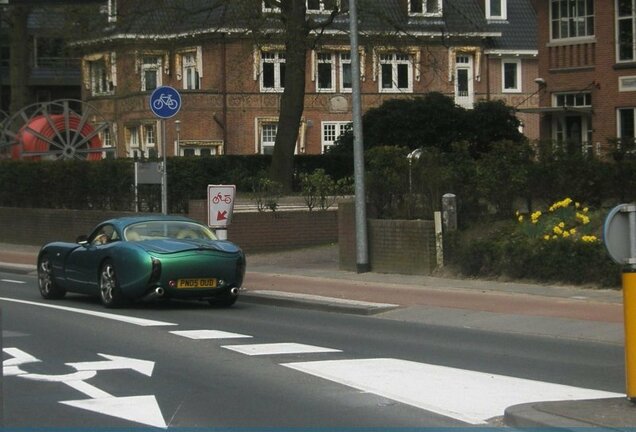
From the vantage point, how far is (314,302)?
57.6ft

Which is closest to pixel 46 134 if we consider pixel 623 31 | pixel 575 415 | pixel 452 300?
pixel 623 31

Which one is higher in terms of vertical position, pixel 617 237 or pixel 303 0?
pixel 303 0

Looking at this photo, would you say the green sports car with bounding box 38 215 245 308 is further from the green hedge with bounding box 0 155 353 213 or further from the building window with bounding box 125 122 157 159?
→ the building window with bounding box 125 122 157 159

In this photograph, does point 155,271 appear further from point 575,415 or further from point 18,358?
point 575,415

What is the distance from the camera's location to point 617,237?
8.47 meters

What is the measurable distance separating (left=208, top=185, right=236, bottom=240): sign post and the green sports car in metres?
1.86

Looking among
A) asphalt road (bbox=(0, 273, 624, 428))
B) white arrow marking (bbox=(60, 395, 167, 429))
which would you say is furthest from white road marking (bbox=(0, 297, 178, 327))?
white arrow marking (bbox=(60, 395, 167, 429))

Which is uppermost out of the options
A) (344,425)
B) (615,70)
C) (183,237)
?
(615,70)

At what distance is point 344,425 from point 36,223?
26811 mm

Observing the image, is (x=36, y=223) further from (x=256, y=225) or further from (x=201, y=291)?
(x=201, y=291)

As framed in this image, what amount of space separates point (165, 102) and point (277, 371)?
1083 cm

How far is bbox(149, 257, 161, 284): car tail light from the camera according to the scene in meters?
16.3

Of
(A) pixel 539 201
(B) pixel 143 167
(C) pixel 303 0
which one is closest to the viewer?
(A) pixel 539 201

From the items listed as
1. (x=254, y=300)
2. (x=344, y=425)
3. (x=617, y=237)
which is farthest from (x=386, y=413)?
(x=254, y=300)
